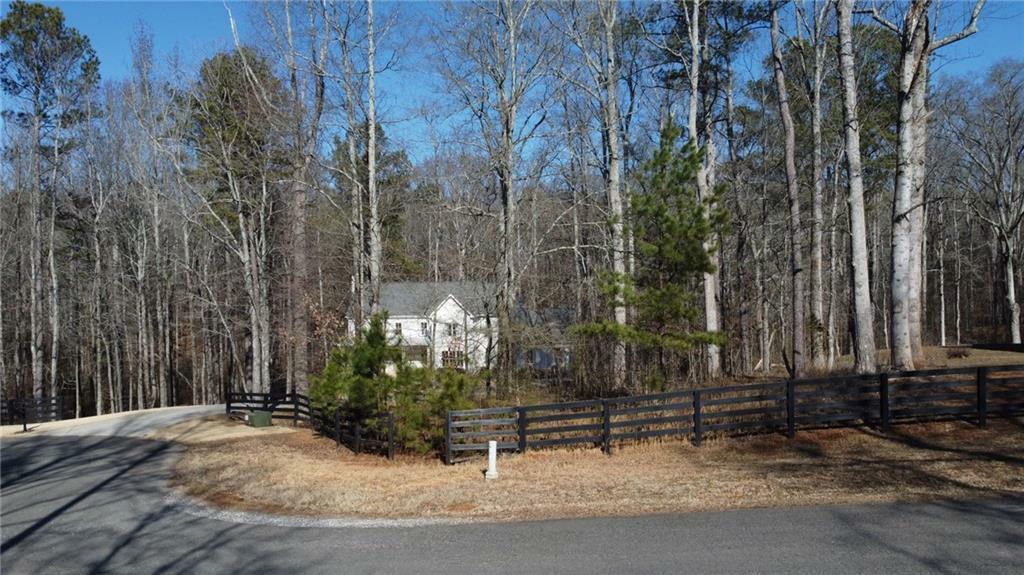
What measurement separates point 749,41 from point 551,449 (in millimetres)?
17301

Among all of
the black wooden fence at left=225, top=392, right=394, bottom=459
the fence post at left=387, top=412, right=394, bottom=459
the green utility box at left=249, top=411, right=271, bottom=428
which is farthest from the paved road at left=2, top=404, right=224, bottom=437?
the fence post at left=387, top=412, right=394, bottom=459

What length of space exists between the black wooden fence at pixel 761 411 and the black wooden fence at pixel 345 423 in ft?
6.22

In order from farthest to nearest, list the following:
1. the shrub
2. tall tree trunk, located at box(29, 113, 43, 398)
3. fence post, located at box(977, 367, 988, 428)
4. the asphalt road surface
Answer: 1. tall tree trunk, located at box(29, 113, 43, 398)
2. the shrub
3. fence post, located at box(977, 367, 988, 428)
4. the asphalt road surface

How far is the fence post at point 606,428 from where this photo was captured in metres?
13.5

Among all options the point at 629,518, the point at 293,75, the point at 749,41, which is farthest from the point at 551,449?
the point at 749,41

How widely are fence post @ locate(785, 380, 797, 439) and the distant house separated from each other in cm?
743

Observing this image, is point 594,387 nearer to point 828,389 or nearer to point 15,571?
point 828,389

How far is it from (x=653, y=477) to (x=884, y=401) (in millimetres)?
4816

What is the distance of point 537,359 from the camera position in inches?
891

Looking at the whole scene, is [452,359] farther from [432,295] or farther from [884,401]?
[884,401]

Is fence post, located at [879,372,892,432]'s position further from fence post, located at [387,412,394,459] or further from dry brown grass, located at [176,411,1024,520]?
fence post, located at [387,412,394,459]

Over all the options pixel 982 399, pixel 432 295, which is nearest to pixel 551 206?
pixel 432 295

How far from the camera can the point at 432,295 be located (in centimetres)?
2908

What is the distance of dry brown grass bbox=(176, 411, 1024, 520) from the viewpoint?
9.38m
